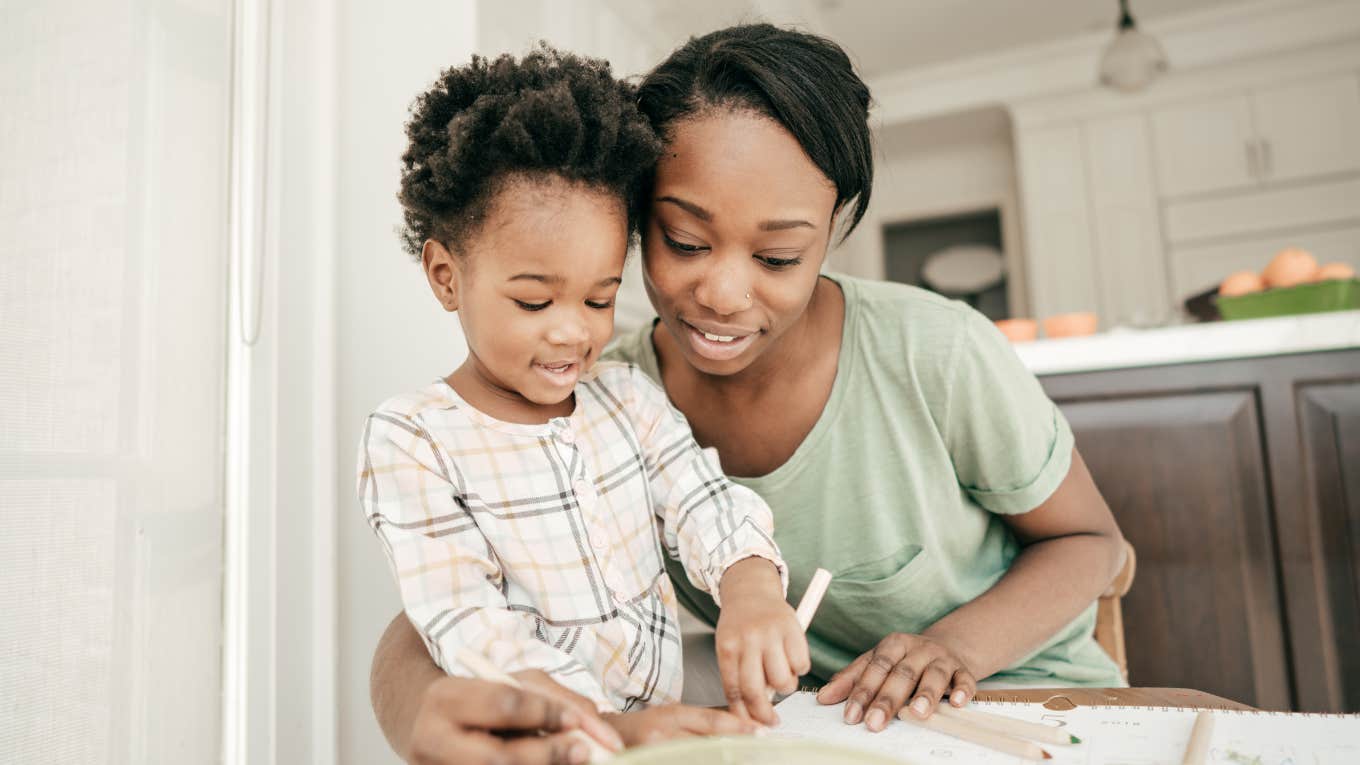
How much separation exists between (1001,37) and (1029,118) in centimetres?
48

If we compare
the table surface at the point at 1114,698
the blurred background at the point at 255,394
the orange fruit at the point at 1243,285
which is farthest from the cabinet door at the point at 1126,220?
the table surface at the point at 1114,698

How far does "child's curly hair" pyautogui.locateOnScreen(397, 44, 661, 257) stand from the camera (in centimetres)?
66

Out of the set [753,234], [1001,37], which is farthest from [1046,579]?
[1001,37]

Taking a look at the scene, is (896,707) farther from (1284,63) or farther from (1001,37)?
(1284,63)

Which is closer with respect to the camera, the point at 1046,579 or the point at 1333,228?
the point at 1046,579

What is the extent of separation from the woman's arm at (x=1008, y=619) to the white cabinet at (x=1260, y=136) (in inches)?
158

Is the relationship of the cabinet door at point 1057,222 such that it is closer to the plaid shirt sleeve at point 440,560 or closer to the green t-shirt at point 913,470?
the green t-shirt at point 913,470

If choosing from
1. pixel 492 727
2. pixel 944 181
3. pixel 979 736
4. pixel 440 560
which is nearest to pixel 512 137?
pixel 440 560

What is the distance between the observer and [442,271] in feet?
2.36

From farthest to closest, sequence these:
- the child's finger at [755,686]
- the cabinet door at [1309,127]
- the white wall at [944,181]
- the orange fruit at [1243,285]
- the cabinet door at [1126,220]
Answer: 1. the white wall at [944,181]
2. the cabinet door at [1126,220]
3. the cabinet door at [1309,127]
4. the orange fruit at [1243,285]
5. the child's finger at [755,686]

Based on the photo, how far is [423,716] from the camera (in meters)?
0.48

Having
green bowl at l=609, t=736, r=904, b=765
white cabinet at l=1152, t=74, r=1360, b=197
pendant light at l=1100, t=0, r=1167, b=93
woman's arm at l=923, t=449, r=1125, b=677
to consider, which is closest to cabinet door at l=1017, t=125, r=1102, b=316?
white cabinet at l=1152, t=74, r=1360, b=197

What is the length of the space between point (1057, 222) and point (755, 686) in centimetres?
453

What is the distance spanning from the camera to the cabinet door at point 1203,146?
4.18 meters
